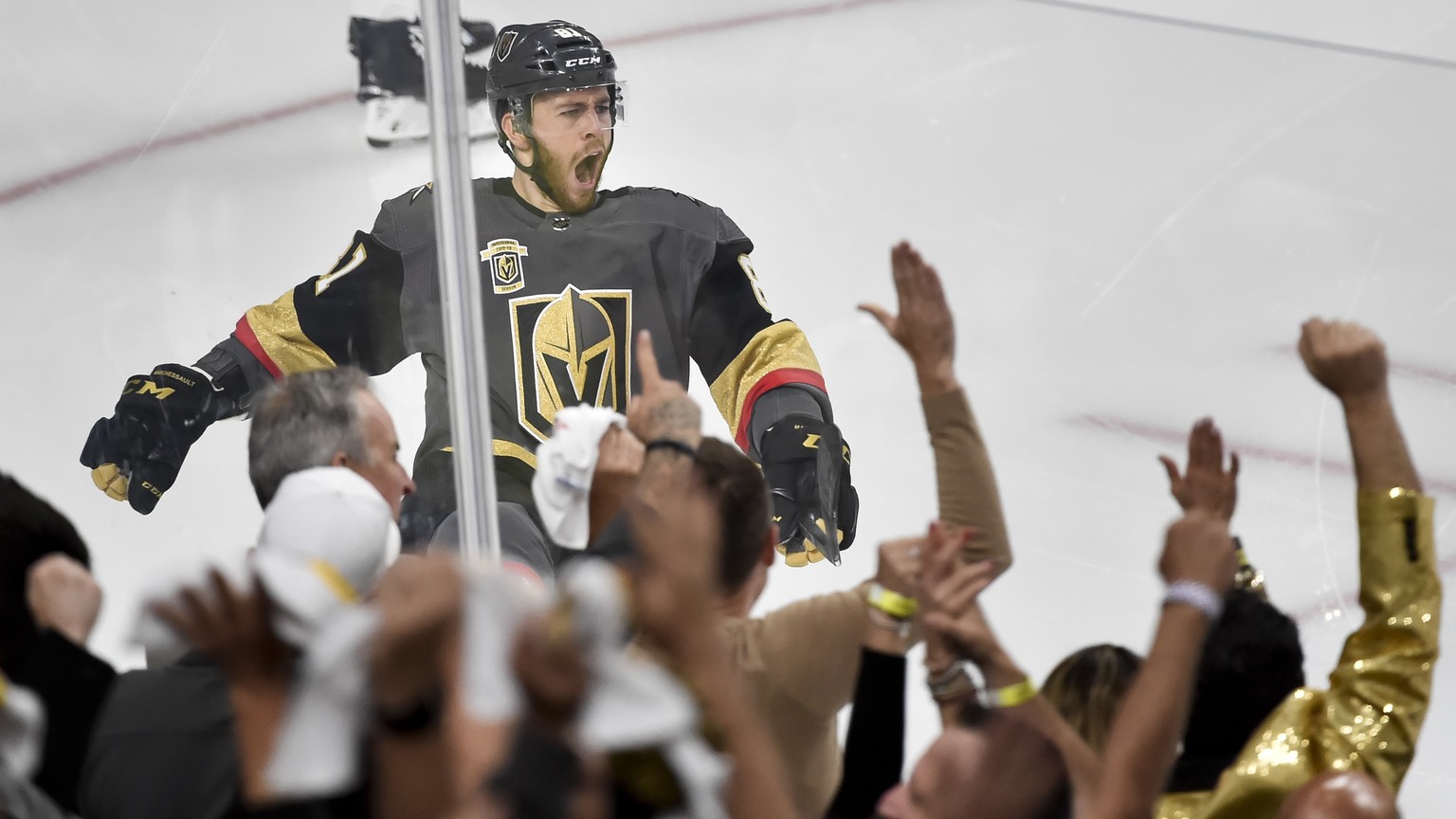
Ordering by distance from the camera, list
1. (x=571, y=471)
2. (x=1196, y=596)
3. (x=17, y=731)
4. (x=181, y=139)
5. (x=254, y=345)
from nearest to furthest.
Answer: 1. (x=17, y=731)
2. (x=1196, y=596)
3. (x=571, y=471)
4. (x=254, y=345)
5. (x=181, y=139)

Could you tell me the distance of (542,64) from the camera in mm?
2428

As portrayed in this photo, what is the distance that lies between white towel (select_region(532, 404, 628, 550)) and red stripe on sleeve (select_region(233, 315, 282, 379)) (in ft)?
2.45

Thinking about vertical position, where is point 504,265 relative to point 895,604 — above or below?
above

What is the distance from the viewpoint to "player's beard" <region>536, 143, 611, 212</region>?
244 cm

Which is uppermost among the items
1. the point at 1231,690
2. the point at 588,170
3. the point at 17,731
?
the point at 588,170

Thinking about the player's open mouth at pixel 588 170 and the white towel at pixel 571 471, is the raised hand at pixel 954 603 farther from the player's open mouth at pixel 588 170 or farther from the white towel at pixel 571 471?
the player's open mouth at pixel 588 170

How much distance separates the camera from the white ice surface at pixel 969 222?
2504 millimetres

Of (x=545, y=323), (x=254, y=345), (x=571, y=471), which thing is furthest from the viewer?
(x=254, y=345)

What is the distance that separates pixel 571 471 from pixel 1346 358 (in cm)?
85

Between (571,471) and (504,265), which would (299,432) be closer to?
(571,471)

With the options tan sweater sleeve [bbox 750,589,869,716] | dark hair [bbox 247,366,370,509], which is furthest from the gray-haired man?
tan sweater sleeve [bbox 750,589,869,716]

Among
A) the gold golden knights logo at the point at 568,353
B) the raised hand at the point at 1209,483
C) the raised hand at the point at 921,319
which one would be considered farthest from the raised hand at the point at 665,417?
the gold golden knights logo at the point at 568,353

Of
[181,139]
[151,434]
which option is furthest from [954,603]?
[181,139]

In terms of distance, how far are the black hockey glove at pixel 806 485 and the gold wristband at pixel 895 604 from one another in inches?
45.2
